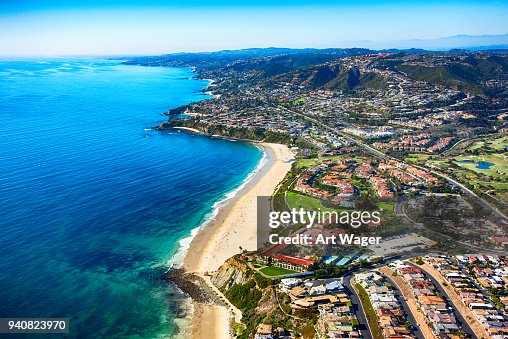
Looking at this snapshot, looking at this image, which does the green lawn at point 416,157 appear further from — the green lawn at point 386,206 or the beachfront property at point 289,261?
the beachfront property at point 289,261

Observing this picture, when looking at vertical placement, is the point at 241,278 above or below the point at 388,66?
below

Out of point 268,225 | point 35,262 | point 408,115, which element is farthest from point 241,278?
point 408,115

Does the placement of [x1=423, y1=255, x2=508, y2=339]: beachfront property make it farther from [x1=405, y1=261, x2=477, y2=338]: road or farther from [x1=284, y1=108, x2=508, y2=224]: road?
[x1=284, y1=108, x2=508, y2=224]: road

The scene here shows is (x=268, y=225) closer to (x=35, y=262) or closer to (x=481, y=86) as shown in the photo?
(x=35, y=262)

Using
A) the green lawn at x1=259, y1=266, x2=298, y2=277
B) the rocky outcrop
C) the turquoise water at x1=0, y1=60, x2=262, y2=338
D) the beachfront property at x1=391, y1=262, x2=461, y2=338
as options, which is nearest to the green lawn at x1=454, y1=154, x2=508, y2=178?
the beachfront property at x1=391, y1=262, x2=461, y2=338

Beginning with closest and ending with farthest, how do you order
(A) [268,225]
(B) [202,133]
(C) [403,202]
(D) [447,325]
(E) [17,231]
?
1. (D) [447,325]
2. (E) [17,231]
3. (A) [268,225]
4. (C) [403,202]
5. (B) [202,133]

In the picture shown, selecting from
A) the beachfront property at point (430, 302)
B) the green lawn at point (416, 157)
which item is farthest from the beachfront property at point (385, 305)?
the green lawn at point (416, 157)

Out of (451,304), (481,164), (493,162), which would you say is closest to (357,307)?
(451,304)
